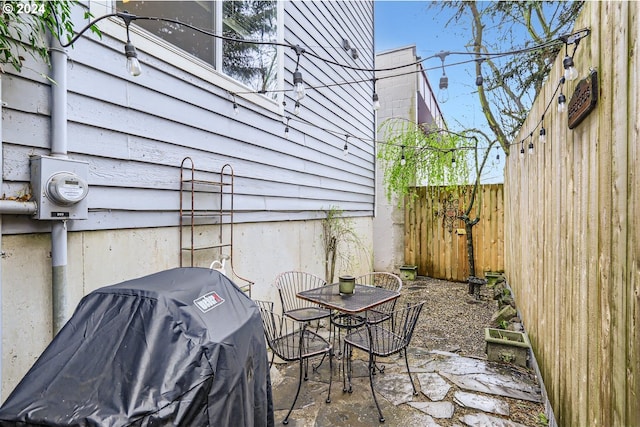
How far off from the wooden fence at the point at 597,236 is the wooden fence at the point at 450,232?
4242mm

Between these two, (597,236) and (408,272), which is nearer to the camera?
(597,236)

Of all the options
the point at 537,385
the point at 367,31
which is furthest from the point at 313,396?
the point at 367,31

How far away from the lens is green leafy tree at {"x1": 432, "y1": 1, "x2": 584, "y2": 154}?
17.2 ft

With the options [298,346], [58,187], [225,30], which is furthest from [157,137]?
[298,346]

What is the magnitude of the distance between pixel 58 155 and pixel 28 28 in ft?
2.12

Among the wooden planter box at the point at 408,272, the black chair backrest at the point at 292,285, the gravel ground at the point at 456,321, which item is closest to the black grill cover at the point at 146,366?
the gravel ground at the point at 456,321

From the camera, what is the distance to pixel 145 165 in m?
2.35

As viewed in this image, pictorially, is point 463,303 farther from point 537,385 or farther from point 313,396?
point 313,396

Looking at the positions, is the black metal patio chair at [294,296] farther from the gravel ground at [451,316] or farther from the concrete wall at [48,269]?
the gravel ground at [451,316]

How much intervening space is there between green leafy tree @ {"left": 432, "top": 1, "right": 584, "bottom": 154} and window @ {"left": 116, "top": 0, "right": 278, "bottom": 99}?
379 centimetres

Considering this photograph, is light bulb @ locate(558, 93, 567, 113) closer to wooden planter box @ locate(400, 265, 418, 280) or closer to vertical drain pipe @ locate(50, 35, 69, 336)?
vertical drain pipe @ locate(50, 35, 69, 336)

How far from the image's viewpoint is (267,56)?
369 cm

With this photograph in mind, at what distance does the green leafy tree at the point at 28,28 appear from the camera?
1.54 metres

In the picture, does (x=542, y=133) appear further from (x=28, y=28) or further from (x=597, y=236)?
(x=28, y=28)
